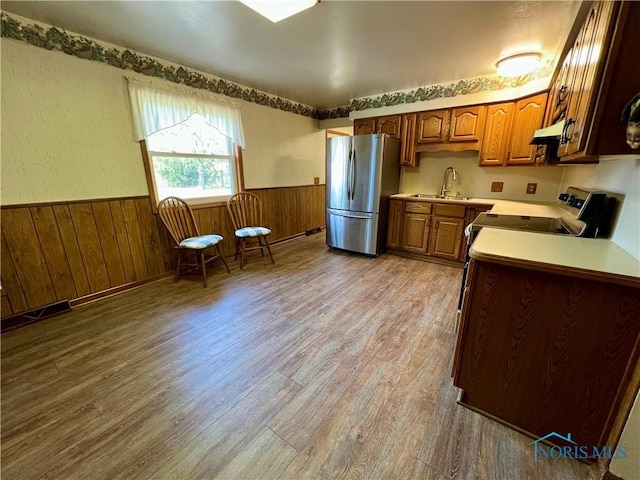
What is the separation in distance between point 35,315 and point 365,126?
4.35 metres

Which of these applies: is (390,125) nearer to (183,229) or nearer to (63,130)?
(183,229)

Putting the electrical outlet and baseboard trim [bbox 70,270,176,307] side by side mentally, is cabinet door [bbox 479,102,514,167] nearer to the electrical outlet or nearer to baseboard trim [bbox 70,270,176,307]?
the electrical outlet

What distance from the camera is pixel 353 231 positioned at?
3.85 metres

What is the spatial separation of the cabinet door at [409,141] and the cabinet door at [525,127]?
111 centimetres

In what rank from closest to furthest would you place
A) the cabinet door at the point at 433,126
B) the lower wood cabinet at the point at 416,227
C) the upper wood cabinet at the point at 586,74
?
the upper wood cabinet at the point at 586,74
the cabinet door at the point at 433,126
the lower wood cabinet at the point at 416,227

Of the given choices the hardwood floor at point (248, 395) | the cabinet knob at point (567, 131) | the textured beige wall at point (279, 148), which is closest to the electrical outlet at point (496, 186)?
the hardwood floor at point (248, 395)

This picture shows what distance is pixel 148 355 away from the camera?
5.92 ft

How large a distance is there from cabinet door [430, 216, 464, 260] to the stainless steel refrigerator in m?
0.70

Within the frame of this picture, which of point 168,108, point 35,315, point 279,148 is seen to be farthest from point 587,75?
point 35,315

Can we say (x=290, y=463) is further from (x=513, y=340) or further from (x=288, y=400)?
(x=513, y=340)

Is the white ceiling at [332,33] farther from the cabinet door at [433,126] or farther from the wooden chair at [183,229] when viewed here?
the wooden chair at [183,229]

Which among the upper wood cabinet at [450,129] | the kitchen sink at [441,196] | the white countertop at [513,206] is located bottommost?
the white countertop at [513,206]

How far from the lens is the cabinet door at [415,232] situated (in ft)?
11.6

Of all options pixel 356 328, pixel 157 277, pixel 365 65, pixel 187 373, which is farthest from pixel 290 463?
pixel 365 65
